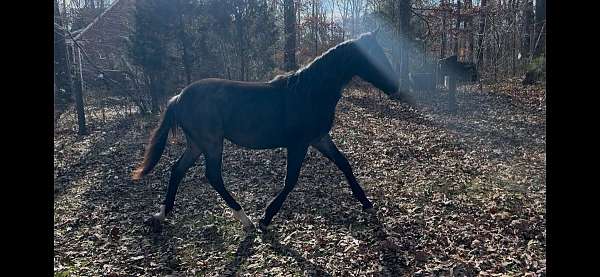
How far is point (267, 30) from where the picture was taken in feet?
61.3

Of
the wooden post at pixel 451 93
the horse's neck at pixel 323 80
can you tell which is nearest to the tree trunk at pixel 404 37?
the wooden post at pixel 451 93

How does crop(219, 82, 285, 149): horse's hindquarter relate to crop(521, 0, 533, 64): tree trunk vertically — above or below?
below

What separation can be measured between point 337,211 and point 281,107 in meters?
1.63

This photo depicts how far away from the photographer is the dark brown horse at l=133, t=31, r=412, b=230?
497 cm

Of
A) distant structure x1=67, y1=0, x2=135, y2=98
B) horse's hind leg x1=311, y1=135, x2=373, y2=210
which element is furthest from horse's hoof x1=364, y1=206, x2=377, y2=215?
distant structure x1=67, y1=0, x2=135, y2=98

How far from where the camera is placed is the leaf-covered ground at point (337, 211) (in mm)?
4184

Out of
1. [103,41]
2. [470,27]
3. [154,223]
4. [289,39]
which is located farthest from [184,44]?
[470,27]

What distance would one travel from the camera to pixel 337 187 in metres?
6.61

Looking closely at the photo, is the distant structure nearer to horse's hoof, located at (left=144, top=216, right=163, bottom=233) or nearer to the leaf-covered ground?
the leaf-covered ground

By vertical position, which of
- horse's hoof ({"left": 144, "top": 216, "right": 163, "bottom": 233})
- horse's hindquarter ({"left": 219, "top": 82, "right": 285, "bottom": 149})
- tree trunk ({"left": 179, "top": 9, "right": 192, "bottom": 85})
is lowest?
horse's hoof ({"left": 144, "top": 216, "right": 163, "bottom": 233})

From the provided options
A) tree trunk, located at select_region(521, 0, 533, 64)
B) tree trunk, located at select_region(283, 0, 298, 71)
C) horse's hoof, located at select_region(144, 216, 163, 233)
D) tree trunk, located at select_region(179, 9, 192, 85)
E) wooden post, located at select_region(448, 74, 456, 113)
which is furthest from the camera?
tree trunk, located at select_region(283, 0, 298, 71)
